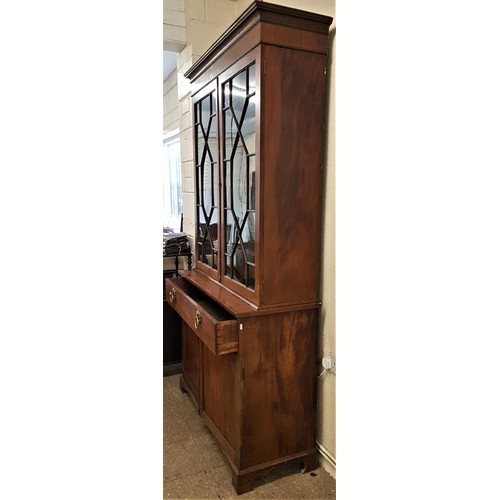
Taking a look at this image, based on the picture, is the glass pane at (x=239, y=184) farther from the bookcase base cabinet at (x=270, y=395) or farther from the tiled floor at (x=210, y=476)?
the tiled floor at (x=210, y=476)

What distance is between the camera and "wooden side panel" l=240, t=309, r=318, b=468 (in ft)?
5.40

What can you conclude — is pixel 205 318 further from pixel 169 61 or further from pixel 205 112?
pixel 169 61

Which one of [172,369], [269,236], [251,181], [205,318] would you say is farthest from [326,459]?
[172,369]

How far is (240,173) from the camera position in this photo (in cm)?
176

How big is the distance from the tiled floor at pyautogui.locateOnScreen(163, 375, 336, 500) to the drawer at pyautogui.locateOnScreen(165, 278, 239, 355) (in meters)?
0.57

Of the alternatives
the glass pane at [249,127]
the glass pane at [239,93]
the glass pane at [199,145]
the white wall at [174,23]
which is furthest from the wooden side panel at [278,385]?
the white wall at [174,23]

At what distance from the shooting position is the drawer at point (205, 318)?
1.59 meters

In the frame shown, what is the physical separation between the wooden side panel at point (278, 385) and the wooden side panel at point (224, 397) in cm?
5

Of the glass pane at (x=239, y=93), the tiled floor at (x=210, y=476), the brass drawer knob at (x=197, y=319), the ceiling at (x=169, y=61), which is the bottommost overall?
the tiled floor at (x=210, y=476)
